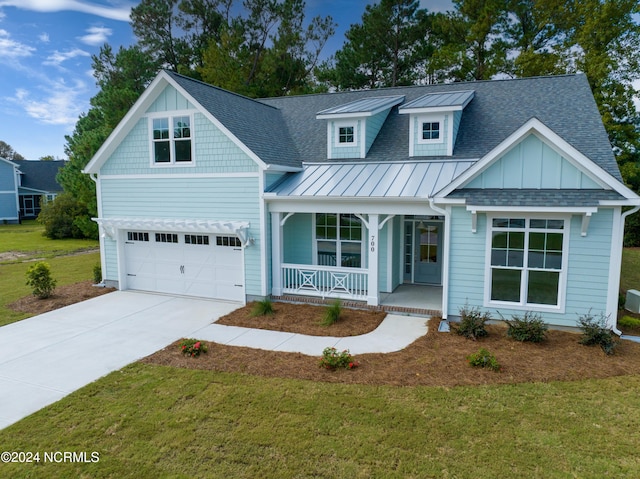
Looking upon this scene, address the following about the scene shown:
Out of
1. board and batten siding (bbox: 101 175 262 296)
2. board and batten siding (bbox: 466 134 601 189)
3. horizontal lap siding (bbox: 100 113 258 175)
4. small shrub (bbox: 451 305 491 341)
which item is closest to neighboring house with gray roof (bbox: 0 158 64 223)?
board and batten siding (bbox: 101 175 262 296)

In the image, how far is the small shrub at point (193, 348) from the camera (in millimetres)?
9070

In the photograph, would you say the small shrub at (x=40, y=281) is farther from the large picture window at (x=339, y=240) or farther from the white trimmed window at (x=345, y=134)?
the white trimmed window at (x=345, y=134)

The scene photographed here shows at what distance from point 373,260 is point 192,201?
578 cm

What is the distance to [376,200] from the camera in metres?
11.6

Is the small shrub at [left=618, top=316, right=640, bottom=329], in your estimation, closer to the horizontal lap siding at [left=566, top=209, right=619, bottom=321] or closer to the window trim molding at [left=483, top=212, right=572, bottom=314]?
→ the horizontal lap siding at [left=566, top=209, right=619, bottom=321]

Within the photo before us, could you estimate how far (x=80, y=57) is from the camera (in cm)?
2953

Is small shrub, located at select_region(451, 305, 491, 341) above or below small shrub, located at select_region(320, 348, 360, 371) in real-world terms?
above

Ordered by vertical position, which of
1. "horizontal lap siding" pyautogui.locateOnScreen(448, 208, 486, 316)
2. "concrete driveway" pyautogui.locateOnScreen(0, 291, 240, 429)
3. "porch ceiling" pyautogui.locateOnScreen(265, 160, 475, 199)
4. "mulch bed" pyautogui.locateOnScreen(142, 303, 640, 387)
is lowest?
"concrete driveway" pyautogui.locateOnScreen(0, 291, 240, 429)

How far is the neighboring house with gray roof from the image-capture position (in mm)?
43406

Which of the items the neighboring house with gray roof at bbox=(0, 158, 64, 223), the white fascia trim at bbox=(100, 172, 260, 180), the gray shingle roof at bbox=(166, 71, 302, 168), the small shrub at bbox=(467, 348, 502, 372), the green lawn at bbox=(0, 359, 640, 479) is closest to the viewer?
Result: the green lawn at bbox=(0, 359, 640, 479)

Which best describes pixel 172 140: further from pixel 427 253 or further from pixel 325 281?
pixel 427 253

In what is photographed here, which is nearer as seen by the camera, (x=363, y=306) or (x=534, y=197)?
(x=534, y=197)

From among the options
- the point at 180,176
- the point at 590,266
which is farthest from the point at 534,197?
the point at 180,176

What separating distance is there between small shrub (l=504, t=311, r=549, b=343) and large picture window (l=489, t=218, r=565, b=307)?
2.17 ft
